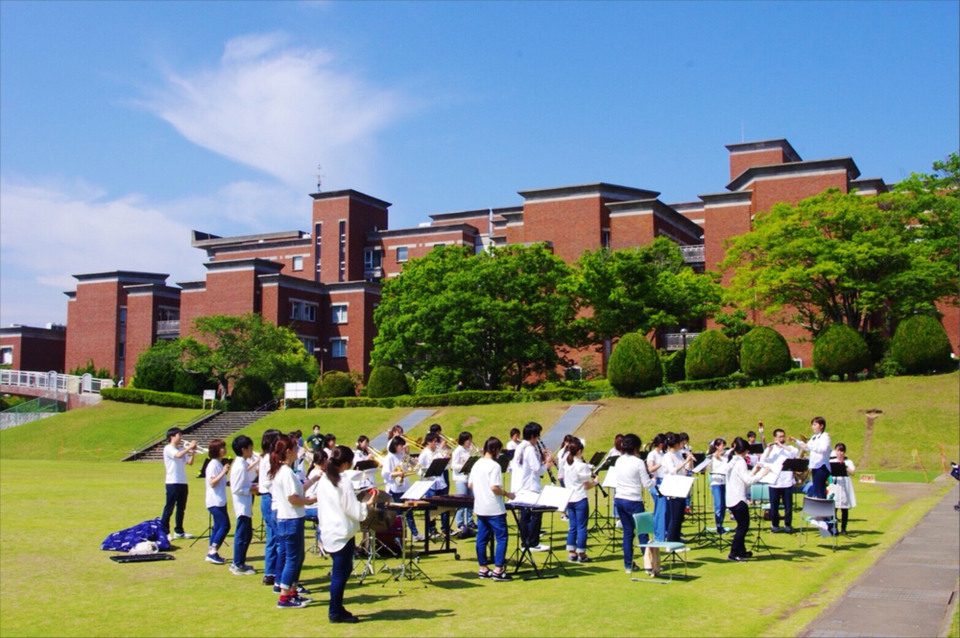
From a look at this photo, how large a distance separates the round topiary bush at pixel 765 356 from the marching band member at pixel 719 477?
3149 cm

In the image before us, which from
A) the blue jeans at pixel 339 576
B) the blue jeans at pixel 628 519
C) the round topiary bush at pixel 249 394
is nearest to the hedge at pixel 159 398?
the round topiary bush at pixel 249 394

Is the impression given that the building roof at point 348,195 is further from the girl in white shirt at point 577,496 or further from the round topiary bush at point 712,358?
the girl in white shirt at point 577,496

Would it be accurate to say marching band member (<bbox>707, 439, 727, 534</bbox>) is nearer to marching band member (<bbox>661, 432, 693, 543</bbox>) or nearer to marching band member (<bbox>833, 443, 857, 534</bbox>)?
marching band member (<bbox>661, 432, 693, 543</bbox>)

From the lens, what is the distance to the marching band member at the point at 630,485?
12.9m

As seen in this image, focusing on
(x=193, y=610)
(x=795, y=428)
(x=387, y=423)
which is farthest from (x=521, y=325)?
(x=193, y=610)

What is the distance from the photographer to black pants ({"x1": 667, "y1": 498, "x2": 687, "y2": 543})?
1425 centimetres

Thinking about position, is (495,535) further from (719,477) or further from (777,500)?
(777,500)

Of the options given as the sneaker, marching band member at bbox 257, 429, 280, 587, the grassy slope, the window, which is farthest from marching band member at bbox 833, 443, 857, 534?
the window

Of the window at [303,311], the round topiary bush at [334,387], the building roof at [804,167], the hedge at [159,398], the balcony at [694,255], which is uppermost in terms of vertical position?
the building roof at [804,167]

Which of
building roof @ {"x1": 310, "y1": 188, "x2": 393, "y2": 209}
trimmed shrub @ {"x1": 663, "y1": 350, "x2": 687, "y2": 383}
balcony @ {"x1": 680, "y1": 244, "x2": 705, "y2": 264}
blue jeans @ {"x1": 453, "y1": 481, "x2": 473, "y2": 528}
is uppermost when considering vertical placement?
building roof @ {"x1": 310, "y1": 188, "x2": 393, "y2": 209}

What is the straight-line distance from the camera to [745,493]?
45.8 feet

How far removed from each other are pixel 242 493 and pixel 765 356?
129 feet

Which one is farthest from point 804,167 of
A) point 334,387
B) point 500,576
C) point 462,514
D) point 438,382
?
point 500,576

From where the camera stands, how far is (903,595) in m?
11.7
